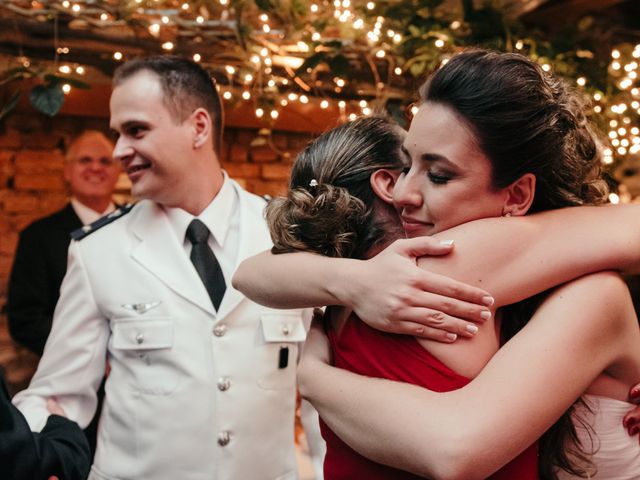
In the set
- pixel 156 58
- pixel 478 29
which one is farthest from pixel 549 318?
pixel 478 29

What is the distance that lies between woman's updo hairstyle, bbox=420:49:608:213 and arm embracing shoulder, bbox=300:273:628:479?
0.64 feet

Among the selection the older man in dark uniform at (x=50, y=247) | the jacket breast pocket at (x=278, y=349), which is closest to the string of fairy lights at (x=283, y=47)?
the older man in dark uniform at (x=50, y=247)

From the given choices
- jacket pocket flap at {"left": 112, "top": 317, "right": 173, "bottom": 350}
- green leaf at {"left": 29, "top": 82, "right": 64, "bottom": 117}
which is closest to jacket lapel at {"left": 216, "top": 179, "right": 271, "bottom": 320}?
jacket pocket flap at {"left": 112, "top": 317, "right": 173, "bottom": 350}

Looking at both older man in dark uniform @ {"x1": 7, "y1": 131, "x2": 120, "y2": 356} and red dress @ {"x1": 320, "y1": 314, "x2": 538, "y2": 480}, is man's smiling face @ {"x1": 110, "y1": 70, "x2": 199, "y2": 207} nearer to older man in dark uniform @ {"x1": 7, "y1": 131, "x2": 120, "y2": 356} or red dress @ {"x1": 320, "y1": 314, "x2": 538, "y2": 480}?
red dress @ {"x1": 320, "y1": 314, "x2": 538, "y2": 480}

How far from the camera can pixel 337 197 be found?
1.17m

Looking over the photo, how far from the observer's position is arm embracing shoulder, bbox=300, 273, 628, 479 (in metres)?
0.86

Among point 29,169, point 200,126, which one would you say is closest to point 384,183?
point 200,126

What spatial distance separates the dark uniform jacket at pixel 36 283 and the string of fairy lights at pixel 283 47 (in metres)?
0.81

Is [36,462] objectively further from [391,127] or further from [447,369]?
[391,127]

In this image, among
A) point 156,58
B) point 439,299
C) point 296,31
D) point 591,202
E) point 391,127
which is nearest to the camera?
point 439,299

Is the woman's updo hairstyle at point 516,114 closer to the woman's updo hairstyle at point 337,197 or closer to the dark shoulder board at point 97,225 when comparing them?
the woman's updo hairstyle at point 337,197

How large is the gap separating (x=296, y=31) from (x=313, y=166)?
1.70m

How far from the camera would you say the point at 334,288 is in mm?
1047

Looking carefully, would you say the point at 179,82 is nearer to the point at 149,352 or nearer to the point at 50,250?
the point at 149,352
